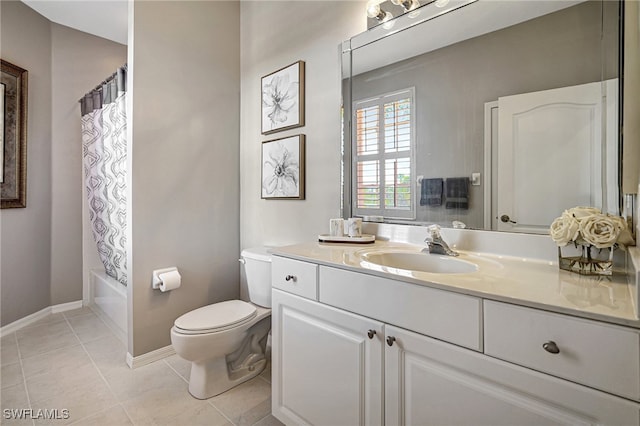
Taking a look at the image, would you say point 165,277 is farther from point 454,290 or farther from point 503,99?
point 503,99

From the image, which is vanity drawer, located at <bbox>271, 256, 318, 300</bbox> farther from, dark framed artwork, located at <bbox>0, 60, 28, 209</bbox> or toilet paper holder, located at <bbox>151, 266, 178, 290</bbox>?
dark framed artwork, located at <bbox>0, 60, 28, 209</bbox>

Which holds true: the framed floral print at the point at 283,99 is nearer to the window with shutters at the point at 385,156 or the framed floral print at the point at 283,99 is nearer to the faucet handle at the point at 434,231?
the window with shutters at the point at 385,156

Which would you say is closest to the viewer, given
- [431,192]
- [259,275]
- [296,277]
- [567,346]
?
[567,346]

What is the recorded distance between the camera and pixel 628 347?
0.63 metres

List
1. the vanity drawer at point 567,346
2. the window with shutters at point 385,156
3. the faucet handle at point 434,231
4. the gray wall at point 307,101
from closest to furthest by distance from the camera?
the vanity drawer at point 567,346 < the faucet handle at point 434,231 < the window with shutters at point 385,156 < the gray wall at point 307,101

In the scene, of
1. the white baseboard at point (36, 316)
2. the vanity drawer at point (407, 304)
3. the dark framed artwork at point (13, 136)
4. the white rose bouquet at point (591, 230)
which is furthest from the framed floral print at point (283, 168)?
the white baseboard at point (36, 316)

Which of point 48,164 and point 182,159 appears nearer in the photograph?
point 182,159

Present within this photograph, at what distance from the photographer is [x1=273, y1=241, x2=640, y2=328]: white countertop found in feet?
2.26

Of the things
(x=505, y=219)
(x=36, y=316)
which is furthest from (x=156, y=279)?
(x=505, y=219)

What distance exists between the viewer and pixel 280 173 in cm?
215

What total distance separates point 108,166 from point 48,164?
2.66ft

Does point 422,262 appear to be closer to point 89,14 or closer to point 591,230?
point 591,230

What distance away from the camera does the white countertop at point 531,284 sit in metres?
0.69

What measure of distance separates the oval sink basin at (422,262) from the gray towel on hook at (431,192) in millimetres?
301
